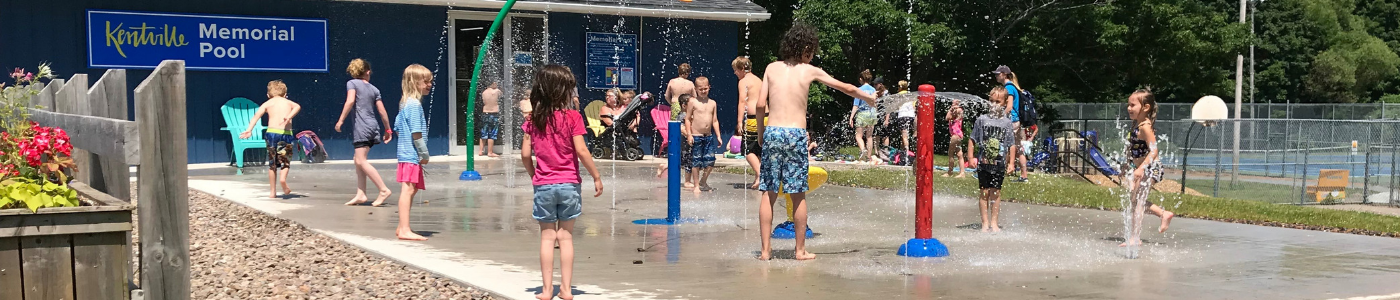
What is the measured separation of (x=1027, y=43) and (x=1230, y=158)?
6.63m

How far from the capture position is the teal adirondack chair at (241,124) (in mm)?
17250

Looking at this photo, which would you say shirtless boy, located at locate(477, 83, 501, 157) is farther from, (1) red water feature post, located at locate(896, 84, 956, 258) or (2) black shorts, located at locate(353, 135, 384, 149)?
(1) red water feature post, located at locate(896, 84, 956, 258)

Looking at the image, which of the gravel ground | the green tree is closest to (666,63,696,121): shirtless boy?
the gravel ground

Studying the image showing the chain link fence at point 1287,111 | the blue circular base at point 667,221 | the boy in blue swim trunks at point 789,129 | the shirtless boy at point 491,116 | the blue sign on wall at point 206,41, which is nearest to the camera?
the boy in blue swim trunks at point 789,129

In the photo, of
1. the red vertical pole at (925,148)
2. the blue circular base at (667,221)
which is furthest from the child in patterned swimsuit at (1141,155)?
the blue circular base at (667,221)

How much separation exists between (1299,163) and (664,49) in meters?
10.3

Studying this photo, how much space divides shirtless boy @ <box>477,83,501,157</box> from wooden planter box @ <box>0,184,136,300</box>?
14179 millimetres

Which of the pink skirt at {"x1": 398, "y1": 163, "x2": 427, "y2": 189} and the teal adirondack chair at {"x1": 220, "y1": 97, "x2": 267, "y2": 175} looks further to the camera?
the teal adirondack chair at {"x1": 220, "y1": 97, "x2": 267, "y2": 175}

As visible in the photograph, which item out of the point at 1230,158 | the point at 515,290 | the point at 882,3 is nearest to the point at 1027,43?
the point at 882,3

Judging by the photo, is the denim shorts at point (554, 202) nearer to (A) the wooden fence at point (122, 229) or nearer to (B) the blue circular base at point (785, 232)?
(A) the wooden fence at point (122, 229)

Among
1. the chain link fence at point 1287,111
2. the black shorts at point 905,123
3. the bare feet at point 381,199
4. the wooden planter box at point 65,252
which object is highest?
the chain link fence at point 1287,111

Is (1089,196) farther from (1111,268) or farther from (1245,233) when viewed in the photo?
(1111,268)

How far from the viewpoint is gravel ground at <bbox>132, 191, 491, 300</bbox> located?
6664 mm

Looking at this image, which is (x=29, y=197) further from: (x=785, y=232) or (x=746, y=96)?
(x=746, y=96)
